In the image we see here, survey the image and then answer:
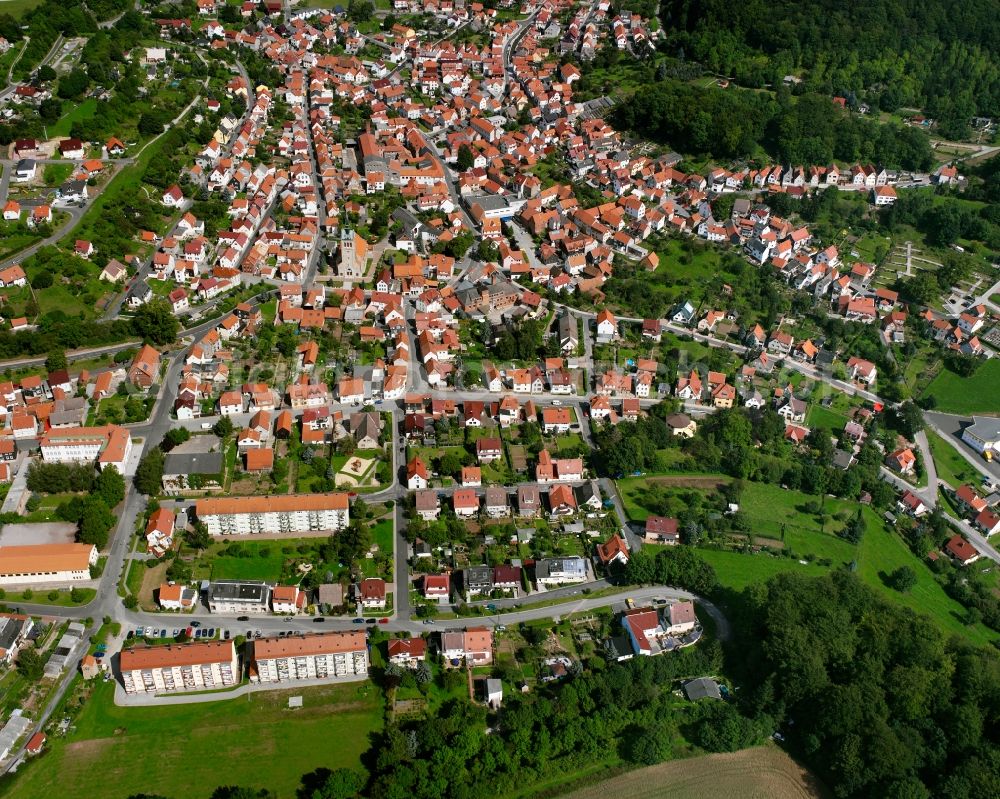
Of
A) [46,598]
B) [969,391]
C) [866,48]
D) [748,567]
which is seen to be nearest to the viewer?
[46,598]

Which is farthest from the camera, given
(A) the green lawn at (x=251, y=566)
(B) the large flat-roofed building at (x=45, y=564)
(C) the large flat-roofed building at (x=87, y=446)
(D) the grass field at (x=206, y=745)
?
(C) the large flat-roofed building at (x=87, y=446)

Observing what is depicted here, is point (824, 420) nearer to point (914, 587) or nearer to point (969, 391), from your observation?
point (969, 391)

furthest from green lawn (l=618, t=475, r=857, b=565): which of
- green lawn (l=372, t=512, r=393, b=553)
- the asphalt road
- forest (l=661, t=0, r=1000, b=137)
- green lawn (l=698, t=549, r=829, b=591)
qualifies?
forest (l=661, t=0, r=1000, b=137)

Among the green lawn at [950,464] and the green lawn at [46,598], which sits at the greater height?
the green lawn at [46,598]

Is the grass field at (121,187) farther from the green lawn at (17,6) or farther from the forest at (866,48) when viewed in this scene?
the forest at (866,48)

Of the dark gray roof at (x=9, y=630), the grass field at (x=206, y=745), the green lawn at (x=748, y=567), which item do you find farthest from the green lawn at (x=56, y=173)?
the green lawn at (x=748, y=567)

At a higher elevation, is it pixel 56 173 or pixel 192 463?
pixel 56 173

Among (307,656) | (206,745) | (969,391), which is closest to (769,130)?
(969,391)
